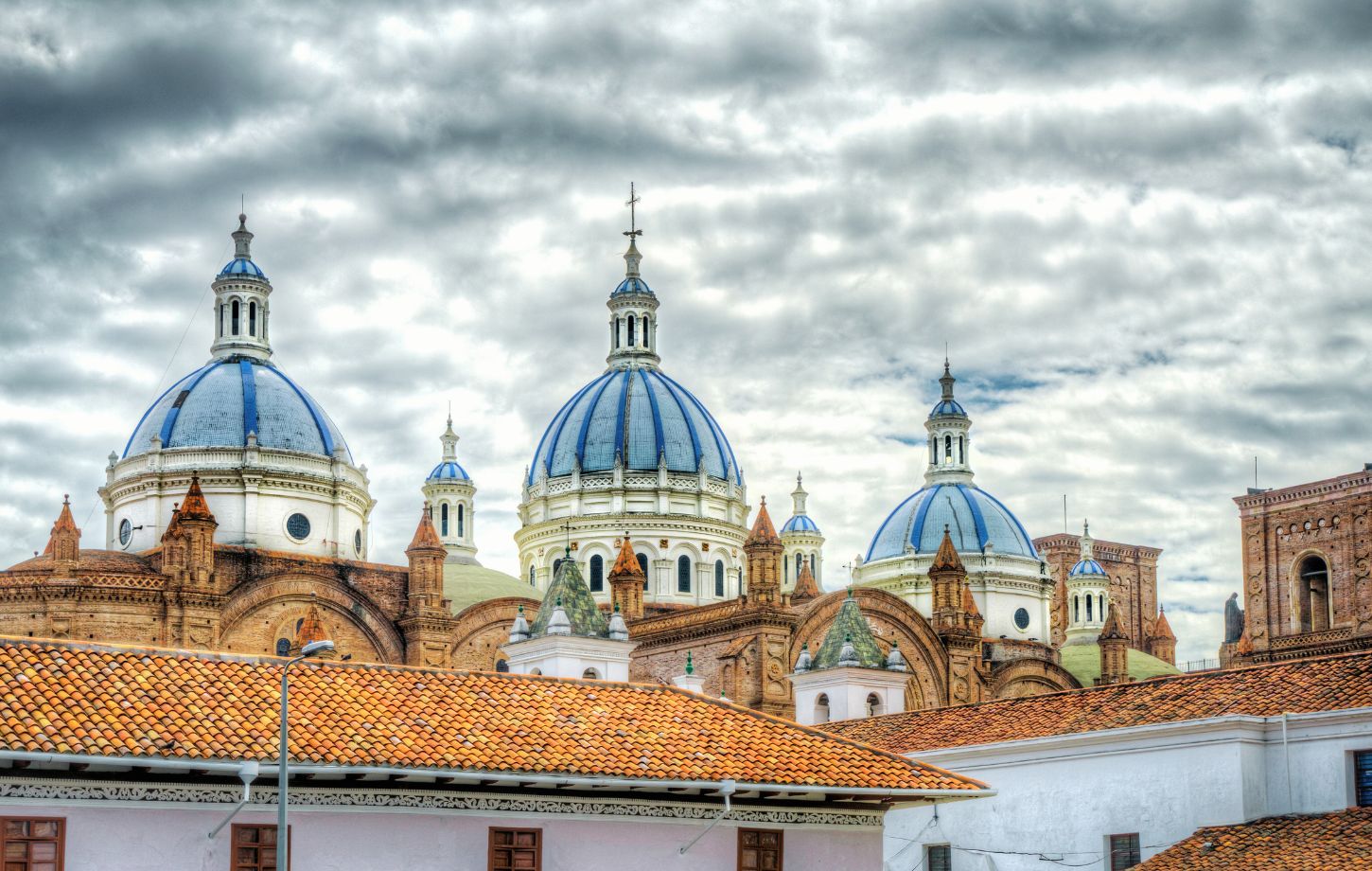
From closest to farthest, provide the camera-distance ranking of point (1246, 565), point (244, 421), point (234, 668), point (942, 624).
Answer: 1. point (234, 668)
2. point (244, 421)
3. point (942, 624)
4. point (1246, 565)

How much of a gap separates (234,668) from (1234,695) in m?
16.0

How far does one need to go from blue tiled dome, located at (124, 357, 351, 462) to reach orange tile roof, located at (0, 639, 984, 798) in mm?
33180

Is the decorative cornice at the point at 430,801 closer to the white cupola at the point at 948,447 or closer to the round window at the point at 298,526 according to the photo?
the round window at the point at 298,526

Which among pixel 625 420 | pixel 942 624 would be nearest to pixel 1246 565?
pixel 942 624

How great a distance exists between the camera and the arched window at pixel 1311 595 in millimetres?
73062

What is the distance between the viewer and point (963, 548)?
75.3m

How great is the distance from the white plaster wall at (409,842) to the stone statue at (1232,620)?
7841cm

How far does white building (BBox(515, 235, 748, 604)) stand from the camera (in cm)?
6762

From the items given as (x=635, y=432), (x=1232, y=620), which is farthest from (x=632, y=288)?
(x=1232, y=620)

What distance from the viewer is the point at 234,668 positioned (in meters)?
23.0

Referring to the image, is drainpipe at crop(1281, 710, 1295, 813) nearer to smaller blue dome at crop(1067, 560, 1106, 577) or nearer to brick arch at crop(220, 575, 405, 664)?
brick arch at crop(220, 575, 405, 664)

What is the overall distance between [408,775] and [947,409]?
60.4 m

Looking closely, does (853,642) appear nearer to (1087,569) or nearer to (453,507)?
(453,507)

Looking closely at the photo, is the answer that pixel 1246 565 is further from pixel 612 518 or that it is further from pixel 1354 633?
pixel 612 518
